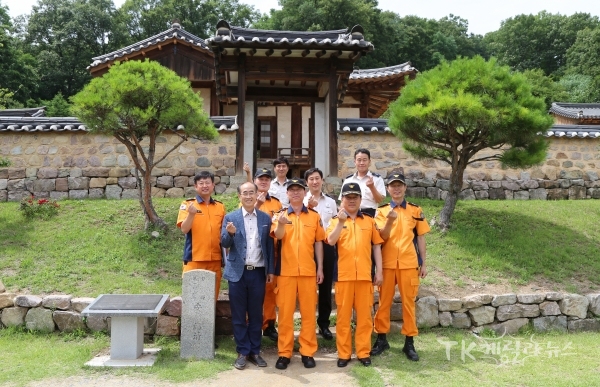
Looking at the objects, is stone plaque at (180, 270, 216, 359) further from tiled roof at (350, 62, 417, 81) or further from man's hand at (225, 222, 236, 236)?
tiled roof at (350, 62, 417, 81)

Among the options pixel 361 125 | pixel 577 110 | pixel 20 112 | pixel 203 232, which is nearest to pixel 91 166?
pixel 20 112

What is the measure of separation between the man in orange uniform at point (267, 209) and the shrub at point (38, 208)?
561 centimetres

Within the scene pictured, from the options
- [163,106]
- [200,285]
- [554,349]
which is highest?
[163,106]

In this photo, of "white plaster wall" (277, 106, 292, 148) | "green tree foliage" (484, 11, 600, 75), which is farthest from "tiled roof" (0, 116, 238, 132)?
"green tree foliage" (484, 11, 600, 75)

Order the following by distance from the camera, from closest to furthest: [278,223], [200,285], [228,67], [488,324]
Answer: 1. [278,223]
2. [200,285]
3. [488,324]
4. [228,67]

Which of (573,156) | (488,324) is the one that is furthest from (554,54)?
(488,324)

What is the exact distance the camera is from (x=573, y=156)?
439 inches

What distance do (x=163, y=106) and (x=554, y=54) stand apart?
37.8m

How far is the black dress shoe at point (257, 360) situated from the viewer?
15.0 feet

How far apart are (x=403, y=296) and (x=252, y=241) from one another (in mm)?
1737

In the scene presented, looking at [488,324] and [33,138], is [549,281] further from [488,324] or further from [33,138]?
[33,138]

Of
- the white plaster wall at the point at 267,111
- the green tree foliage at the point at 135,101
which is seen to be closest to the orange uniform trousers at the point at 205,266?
the green tree foliage at the point at 135,101

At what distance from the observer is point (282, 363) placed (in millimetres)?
4488

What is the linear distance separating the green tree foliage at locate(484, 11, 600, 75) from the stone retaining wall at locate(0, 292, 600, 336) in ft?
111
